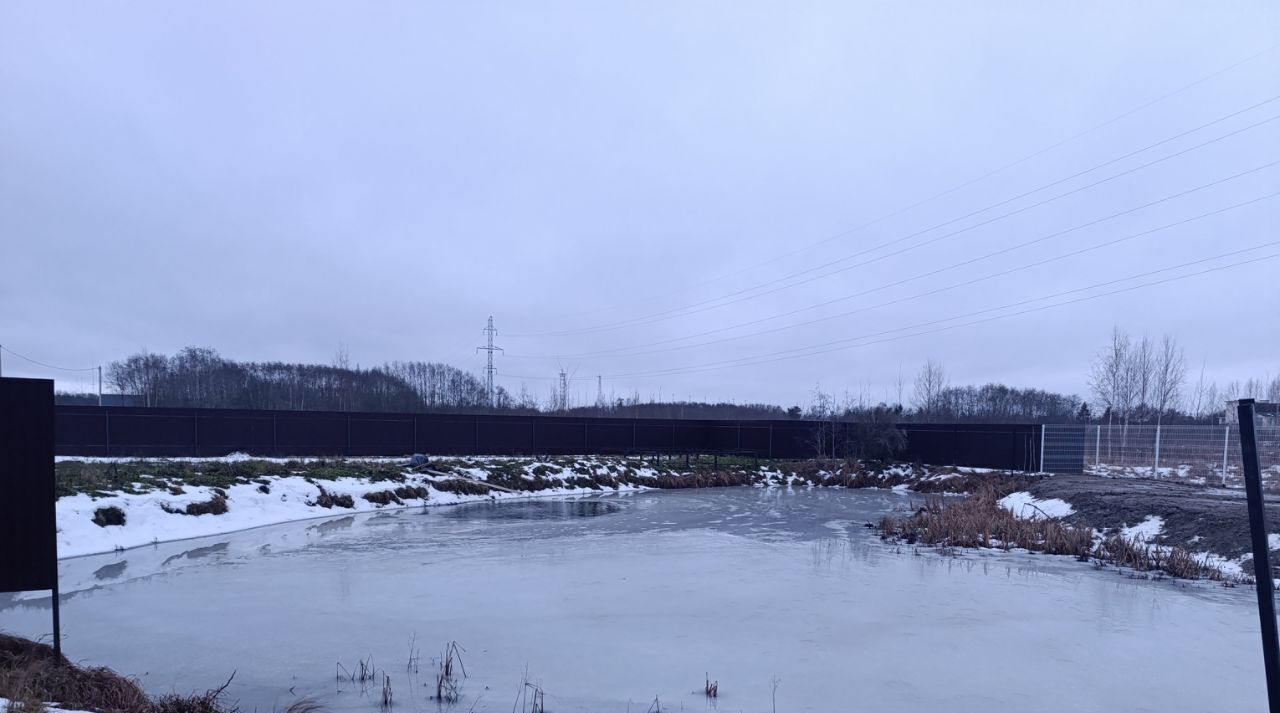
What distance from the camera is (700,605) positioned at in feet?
30.4

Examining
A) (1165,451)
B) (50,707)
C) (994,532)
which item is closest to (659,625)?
(50,707)

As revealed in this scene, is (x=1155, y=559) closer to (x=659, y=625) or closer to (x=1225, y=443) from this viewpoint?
(x=659, y=625)

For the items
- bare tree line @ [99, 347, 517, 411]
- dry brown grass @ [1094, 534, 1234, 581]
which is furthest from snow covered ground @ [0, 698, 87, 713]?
bare tree line @ [99, 347, 517, 411]

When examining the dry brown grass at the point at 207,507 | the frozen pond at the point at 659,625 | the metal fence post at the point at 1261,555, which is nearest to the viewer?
the metal fence post at the point at 1261,555

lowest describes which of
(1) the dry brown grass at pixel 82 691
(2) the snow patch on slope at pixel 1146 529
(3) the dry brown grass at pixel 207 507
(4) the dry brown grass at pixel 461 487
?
(4) the dry brown grass at pixel 461 487

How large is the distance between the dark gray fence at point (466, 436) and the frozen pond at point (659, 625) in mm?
12986

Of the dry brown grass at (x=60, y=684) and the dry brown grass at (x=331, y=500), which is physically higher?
the dry brown grass at (x=60, y=684)

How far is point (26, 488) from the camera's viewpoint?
5.82 meters

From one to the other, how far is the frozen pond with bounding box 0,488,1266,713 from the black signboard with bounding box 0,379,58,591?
132 cm

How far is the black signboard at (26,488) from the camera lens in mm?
5781

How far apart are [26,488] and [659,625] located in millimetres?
5797

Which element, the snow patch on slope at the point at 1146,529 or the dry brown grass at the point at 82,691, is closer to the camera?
the dry brown grass at the point at 82,691

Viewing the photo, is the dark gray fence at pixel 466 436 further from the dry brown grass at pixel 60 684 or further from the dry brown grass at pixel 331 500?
the dry brown grass at pixel 60 684

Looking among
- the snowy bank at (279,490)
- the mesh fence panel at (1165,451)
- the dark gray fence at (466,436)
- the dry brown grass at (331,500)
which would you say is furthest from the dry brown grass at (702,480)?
the dry brown grass at (331,500)
